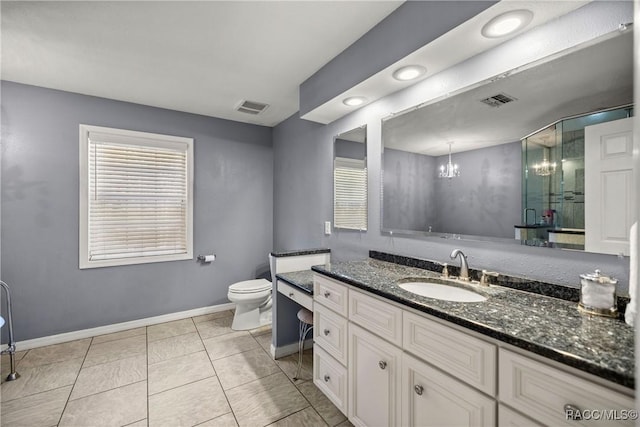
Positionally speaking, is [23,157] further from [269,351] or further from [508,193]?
[508,193]

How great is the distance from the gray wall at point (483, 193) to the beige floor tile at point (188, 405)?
188 centimetres

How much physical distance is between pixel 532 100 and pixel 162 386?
2947 mm

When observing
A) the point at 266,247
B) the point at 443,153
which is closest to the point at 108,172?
the point at 266,247

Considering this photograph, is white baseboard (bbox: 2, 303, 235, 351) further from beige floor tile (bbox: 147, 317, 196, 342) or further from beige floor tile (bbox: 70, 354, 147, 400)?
beige floor tile (bbox: 70, 354, 147, 400)

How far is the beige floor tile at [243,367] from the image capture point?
216cm

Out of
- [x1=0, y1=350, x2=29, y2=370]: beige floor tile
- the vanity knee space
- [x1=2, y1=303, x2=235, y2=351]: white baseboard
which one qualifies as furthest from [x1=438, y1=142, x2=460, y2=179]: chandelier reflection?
[x1=0, y1=350, x2=29, y2=370]: beige floor tile

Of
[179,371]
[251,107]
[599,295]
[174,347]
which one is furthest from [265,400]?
[251,107]

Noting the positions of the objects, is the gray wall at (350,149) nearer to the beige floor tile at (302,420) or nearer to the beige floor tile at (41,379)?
the beige floor tile at (302,420)

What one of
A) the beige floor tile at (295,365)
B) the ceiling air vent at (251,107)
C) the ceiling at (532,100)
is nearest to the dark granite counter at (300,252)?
the beige floor tile at (295,365)

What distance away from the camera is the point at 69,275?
2787mm

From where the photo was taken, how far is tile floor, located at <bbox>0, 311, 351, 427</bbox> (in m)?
1.77

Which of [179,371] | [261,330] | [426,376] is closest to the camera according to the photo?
[426,376]

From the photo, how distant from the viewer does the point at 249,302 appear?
298cm

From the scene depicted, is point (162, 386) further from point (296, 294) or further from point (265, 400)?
point (296, 294)
